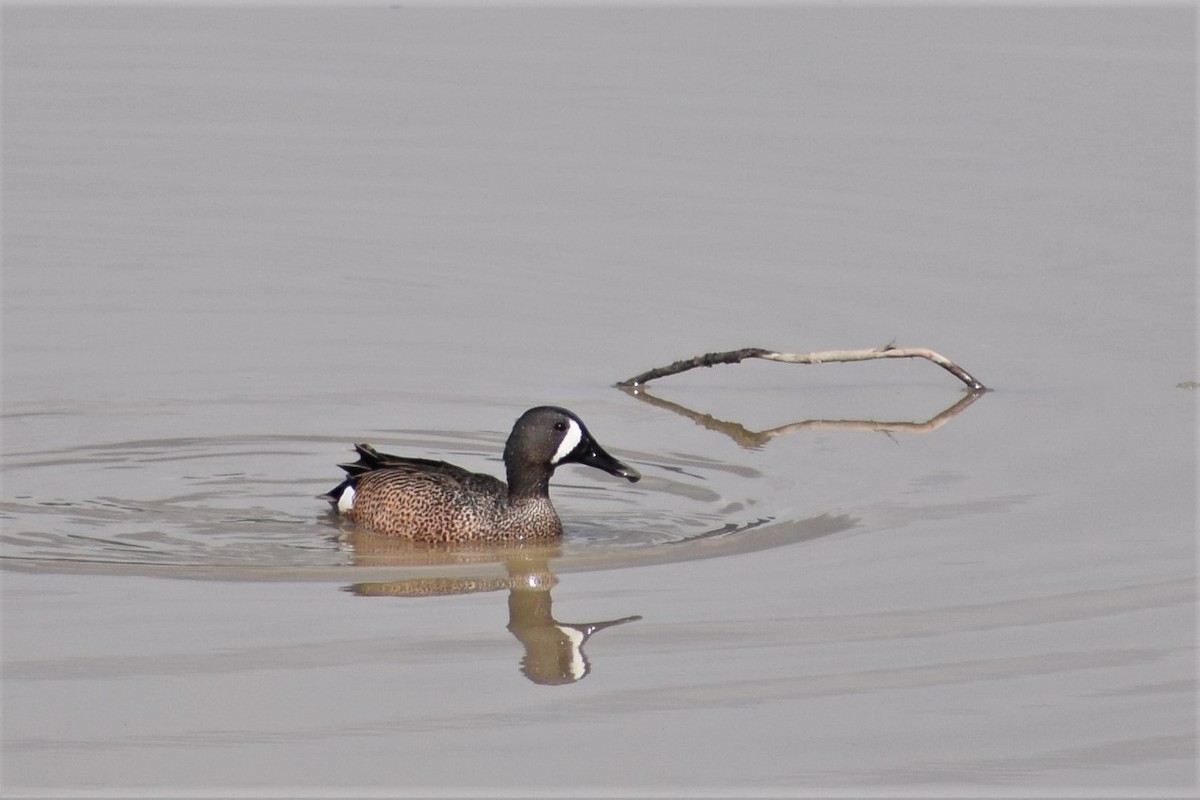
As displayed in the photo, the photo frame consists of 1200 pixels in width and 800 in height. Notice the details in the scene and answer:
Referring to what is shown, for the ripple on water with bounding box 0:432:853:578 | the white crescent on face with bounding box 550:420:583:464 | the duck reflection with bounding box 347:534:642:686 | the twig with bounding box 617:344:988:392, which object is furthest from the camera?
the twig with bounding box 617:344:988:392

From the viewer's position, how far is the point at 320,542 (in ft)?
34.9

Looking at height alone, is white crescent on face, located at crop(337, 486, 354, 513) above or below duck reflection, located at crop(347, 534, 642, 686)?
above

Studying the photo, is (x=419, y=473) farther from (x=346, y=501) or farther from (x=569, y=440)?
(x=569, y=440)

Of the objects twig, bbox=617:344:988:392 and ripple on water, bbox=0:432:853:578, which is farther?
twig, bbox=617:344:988:392

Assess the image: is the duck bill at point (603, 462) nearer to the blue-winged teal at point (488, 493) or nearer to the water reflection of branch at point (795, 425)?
the blue-winged teal at point (488, 493)

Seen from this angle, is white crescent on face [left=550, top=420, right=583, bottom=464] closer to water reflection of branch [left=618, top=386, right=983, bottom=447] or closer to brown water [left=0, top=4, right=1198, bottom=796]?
brown water [left=0, top=4, right=1198, bottom=796]

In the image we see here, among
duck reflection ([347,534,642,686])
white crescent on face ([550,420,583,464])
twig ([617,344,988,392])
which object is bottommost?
duck reflection ([347,534,642,686])

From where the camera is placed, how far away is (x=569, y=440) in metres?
10.9

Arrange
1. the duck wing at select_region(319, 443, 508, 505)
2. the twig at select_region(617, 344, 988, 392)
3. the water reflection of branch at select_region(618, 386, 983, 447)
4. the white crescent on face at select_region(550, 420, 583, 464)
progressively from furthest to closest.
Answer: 1. the twig at select_region(617, 344, 988, 392)
2. the water reflection of branch at select_region(618, 386, 983, 447)
3. the duck wing at select_region(319, 443, 508, 505)
4. the white crescent on face at select_region(550, 420, 583, 464)

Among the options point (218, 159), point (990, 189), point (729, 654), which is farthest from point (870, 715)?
point (218, 159)

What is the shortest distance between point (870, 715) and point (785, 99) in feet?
46.3

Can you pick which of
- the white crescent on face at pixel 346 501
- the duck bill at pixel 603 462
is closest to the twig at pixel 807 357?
the duck bill at pixel 603 462

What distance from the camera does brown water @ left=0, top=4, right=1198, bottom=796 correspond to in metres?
8.00

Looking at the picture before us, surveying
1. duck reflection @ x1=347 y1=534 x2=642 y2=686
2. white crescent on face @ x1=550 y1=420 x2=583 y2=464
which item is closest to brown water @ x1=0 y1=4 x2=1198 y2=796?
duck reflection @ x1=347 y1=534 x2=642 y2=686
